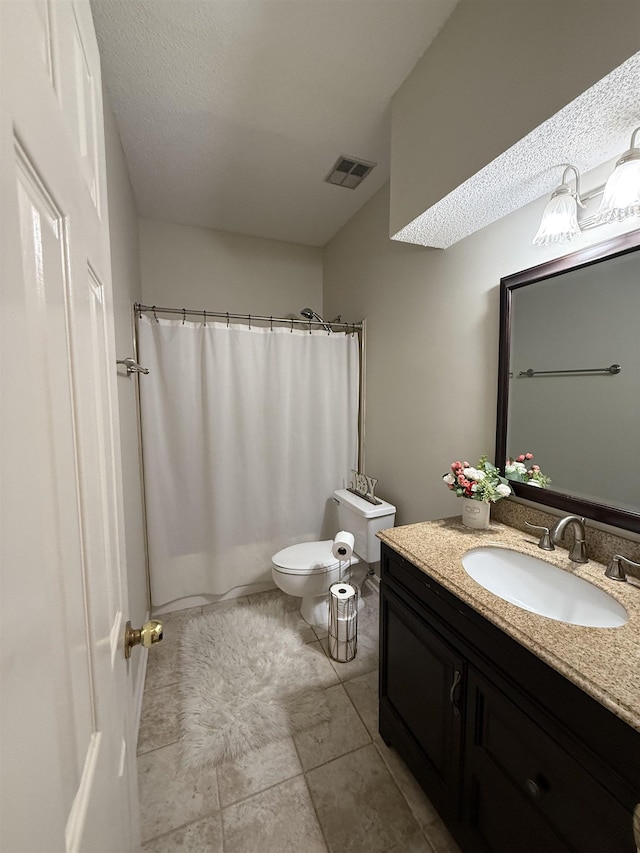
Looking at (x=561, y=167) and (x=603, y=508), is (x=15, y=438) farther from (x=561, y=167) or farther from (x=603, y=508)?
(x=561, y=167)

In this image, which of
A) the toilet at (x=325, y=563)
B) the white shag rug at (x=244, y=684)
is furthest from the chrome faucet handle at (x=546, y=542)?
the white shag rug at (x=244, y=684)

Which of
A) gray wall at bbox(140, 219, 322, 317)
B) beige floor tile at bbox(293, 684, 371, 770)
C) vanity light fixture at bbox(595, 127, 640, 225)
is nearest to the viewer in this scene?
vanity light fixture at bbox(595, 127, 640, 225)

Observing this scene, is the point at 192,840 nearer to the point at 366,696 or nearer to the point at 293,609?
the point at 366,696

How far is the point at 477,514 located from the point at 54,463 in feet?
4.50

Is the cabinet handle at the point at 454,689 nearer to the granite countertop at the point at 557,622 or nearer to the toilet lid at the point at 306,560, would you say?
the granite countertop at the point at 557,622

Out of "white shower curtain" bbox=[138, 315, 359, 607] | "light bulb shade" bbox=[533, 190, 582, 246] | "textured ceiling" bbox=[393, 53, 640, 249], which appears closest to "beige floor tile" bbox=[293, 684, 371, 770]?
"white shower curtain" bbox=[138, 315, 359, 607]

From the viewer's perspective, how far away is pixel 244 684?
1655mm

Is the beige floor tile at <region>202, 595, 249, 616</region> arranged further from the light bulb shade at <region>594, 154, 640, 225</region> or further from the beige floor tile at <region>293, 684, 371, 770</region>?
the light bulb shade at <region>594, 154, 640, 225</region>

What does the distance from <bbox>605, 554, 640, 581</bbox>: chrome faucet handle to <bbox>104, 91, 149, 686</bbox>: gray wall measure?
5.60 feet

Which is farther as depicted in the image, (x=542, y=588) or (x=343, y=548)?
(x=343, y=548)

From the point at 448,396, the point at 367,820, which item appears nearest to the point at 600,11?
the point at 448,396

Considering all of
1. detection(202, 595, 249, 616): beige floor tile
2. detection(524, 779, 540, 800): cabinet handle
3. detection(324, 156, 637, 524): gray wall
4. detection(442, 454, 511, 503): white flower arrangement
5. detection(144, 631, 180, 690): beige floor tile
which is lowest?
detection(144, 631, 180, 690): beige floor tile

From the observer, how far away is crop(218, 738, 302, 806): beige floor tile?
1.23 m

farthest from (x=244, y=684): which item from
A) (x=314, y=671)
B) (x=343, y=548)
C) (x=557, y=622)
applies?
(x=557, y=622)
